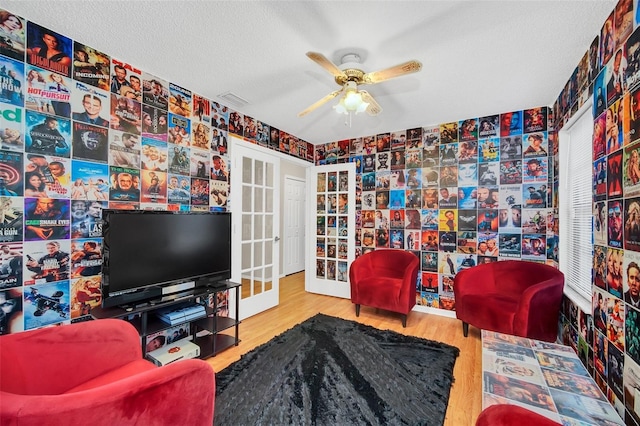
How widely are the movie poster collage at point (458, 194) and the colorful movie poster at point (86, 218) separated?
312 cm

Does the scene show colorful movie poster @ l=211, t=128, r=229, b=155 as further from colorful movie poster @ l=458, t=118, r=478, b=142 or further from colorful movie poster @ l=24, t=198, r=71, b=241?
colorful movie poster @ l=458, t=118, r=478, b=142

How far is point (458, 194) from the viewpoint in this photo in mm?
3512

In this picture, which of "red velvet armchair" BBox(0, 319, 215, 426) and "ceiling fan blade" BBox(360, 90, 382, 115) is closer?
"red velvet armchair" BBox(0, 319, 215, 426)

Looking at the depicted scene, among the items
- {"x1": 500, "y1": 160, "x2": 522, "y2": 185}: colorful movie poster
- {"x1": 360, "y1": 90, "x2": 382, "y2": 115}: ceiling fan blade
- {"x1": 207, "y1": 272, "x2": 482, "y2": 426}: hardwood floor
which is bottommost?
{"x1": 207, "y1": 272, "x2": 482, "y2": 426}: hardwood floor

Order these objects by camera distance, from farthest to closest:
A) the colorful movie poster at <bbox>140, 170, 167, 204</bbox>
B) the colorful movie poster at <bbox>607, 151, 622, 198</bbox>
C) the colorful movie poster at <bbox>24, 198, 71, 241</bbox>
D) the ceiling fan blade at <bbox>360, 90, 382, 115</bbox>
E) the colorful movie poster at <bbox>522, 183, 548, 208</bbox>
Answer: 1. the colorful movie poster at <bbox>522, 183, 548, 208</bbox>
2. the colorful movie poster at <bbox>140, 170, 167, 204</bbox>
3. the ceiling fan blade at <bbox>360, 90, 382, 115</bbox>
4. the colorful movie poster at <bbox>24, 198, 71, 241</bbox>
5. the colorful movie poster at <bbox>607, 151, 622, 198</bbox>

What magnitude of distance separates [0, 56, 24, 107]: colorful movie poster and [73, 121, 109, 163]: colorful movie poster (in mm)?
300

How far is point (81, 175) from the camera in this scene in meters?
2.04

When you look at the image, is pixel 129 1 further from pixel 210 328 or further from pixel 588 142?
pixel 588 142

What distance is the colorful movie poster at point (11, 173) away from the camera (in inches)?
67.2

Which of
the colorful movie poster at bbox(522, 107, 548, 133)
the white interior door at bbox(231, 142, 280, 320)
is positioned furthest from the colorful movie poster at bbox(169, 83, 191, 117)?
the colorful movie poster at bbox(522, 107, 548, 133)

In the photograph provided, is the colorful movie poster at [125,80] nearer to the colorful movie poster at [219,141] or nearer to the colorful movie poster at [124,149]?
the colorful movie poster at [124,149]

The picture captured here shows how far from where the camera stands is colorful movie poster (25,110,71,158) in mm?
1811

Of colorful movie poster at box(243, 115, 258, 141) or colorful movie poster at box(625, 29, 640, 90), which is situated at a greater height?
colorful movie poster at box(243, 115, 258, 141)

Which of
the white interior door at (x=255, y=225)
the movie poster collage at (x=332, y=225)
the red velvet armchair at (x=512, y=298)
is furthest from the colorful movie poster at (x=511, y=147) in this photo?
the white interior door at (x=255, y=225)
